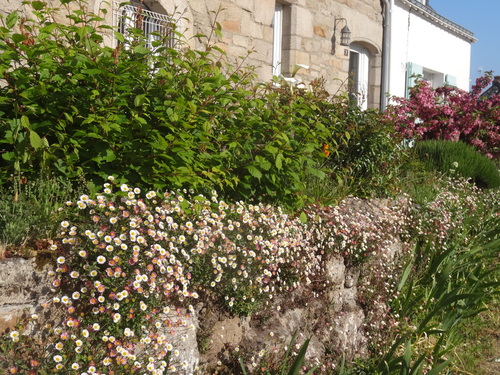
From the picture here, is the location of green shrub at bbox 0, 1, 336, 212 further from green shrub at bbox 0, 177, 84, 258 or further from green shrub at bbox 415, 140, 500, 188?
green shrub at bbox 415, 140, 500, 188

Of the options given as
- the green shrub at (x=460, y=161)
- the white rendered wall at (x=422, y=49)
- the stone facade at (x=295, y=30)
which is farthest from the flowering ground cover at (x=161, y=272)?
the white rendered wall at (x=422, y=49)

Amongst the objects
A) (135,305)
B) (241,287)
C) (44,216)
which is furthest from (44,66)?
(241,287)

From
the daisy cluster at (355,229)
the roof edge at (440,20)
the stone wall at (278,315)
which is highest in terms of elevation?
the roof edge at (440,20)

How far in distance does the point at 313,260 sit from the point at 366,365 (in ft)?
2.59

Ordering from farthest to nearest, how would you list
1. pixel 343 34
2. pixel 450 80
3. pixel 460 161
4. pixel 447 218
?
pixel 450 80 → pixel 343 34 → pixel 460 161 → pixel 447 218

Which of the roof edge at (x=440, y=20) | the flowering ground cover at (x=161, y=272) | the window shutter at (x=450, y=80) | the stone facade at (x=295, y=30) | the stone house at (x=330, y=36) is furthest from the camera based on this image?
the window shutter at (x=450, y=80)

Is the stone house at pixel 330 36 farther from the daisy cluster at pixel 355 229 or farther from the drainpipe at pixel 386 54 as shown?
the daisy cluster at pixel 355 229

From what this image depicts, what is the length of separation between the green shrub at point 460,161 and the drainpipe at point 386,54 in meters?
3.33

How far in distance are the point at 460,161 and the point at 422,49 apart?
597 cm

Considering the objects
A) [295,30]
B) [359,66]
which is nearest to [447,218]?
[295,30]

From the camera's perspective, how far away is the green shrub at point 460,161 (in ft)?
24.6

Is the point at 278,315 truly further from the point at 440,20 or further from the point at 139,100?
the point at 440,20

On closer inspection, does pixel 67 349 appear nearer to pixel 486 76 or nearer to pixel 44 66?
pixel 44 66

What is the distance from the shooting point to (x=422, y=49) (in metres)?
12.8
